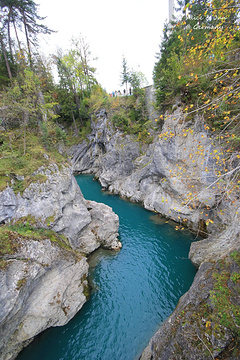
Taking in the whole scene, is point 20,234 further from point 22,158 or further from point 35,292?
point 22,158

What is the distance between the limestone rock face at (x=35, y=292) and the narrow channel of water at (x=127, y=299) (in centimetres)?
91

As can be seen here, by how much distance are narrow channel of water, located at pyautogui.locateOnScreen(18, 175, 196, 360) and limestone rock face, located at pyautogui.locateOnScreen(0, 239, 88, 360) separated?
2.97 feet

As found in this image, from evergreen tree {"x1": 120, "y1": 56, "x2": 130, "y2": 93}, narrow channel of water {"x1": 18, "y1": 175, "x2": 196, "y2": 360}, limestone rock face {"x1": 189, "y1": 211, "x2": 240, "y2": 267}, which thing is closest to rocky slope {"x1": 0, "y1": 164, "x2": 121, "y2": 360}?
narrow channel of water {"x1": 18, "y1": 175, "x2": 196, "y2": 360}

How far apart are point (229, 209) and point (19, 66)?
25081 mm

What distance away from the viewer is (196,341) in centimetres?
518

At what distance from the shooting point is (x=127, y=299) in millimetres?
10195

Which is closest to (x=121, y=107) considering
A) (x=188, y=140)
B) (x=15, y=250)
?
(x=188, y=140)

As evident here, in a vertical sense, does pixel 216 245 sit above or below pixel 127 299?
above

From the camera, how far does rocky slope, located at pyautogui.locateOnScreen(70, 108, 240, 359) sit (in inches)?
213

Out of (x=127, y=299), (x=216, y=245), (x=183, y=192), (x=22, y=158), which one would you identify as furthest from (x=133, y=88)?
(x=127, y=299)

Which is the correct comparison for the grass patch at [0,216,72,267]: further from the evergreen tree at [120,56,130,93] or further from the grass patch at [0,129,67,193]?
the evergreen tree at [120,56,130,93]

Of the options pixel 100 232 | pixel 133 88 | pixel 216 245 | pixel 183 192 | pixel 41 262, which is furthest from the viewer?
pixel 133 88

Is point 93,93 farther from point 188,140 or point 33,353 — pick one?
point 33,353

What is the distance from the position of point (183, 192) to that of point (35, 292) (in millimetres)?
15068
